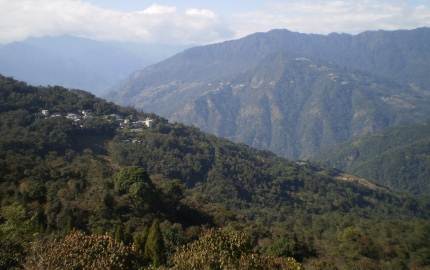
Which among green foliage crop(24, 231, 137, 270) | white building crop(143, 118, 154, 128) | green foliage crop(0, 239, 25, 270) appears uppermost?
green foliage crop(24, 231, 137, 270)

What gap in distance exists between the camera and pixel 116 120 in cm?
10900

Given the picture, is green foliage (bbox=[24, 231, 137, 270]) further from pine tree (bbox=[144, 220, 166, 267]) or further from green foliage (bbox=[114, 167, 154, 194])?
green foliage (bbox=[114, 167, 154, 194])

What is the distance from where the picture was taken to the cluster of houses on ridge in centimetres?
9675

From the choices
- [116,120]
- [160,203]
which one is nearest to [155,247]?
[160,203]

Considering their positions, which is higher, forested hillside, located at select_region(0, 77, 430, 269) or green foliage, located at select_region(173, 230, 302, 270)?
green foliage, located at select_region(173, 230, 302, 270)

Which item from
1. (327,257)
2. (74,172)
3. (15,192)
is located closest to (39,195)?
(15,192)

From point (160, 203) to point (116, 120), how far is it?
189 ft

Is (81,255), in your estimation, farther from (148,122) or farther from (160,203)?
(148,122)

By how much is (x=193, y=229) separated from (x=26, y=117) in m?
52.4

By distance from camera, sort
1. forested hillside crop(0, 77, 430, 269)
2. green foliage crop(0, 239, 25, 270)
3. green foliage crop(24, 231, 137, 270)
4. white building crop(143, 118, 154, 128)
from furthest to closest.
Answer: white building crop(143, 118, 154, 128) < forested hillside crop(0, 77, 430, 269) < green foliage crop(0, 239, 25, 270) < green foliage crop(24, 231, 137, 270)

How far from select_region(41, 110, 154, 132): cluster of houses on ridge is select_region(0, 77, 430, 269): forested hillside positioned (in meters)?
0.37

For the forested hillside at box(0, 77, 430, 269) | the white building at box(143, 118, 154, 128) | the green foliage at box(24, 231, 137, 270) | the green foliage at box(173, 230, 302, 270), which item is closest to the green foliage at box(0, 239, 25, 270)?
the forested hillside at box(0, 77, 430, 269)

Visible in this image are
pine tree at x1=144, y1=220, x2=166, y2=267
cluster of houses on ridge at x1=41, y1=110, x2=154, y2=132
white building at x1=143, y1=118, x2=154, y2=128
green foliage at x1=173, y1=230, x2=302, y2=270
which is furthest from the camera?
white building at x1=143, y1=118, x2=154, y2=128

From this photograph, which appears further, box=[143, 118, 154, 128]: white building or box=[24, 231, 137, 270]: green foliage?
box=[143, 118, 154, 128]: white building
